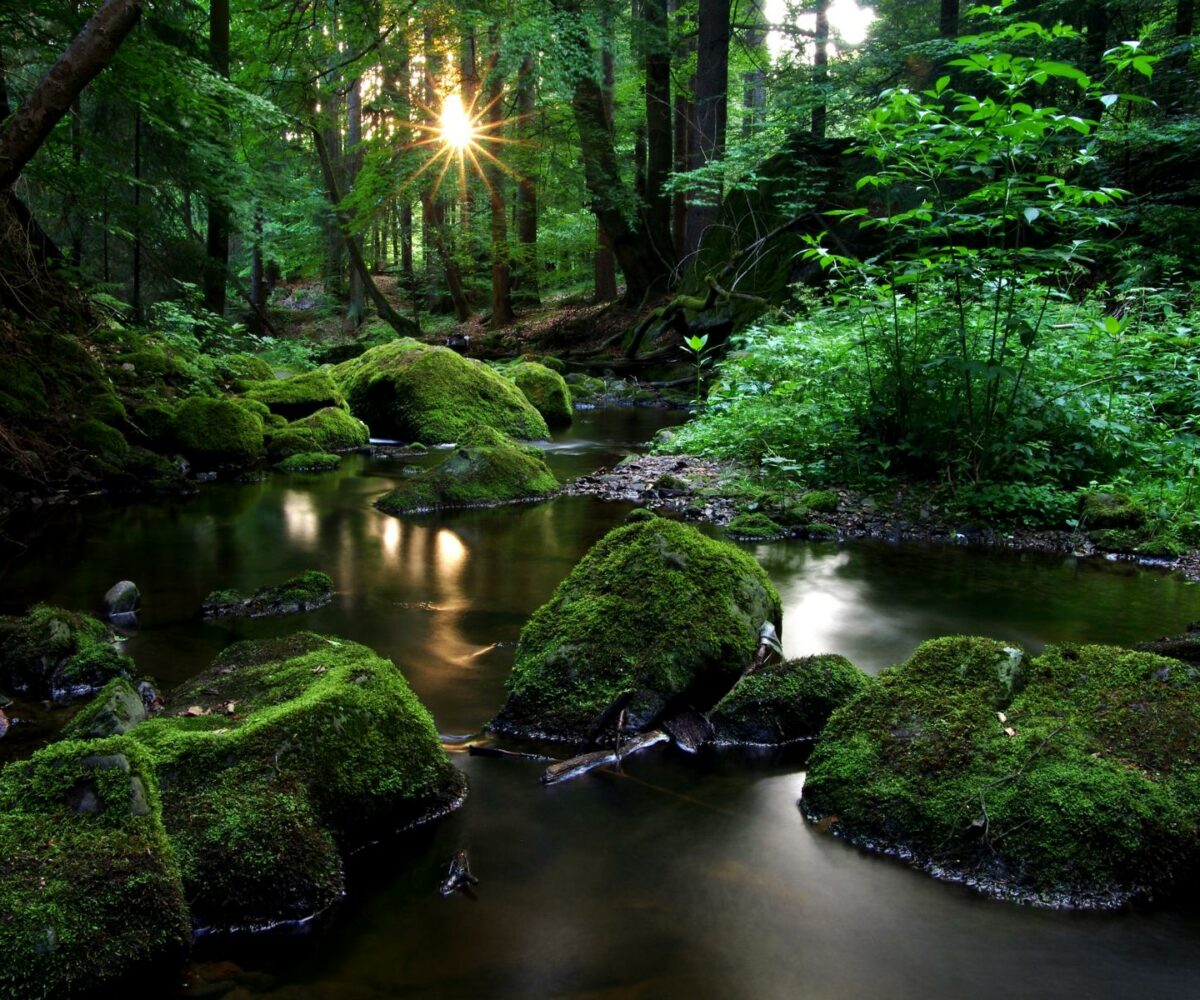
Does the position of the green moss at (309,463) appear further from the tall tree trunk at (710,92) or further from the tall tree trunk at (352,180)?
the tall tree trunk at (352,180)

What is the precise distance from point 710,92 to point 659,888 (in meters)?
18.1

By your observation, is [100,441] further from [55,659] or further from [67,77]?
[55,659]

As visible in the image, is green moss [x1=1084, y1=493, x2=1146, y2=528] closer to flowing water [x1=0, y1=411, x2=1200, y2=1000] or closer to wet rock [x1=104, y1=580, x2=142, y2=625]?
flowing water [x1=0, y1=411, x2=1200, y2=1000]

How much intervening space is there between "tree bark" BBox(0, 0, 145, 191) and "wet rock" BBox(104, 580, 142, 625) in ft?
16.6

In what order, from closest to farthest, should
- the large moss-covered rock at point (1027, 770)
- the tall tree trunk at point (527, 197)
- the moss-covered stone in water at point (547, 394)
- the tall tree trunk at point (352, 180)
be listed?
the large moss-covered rock at point (1027, 770) < the moss-covered stone in water at point (547, 394) < the tall tree trunk at point (527, 197) < the tall tree trunk at point (352, 180)

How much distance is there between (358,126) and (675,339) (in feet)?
54.0

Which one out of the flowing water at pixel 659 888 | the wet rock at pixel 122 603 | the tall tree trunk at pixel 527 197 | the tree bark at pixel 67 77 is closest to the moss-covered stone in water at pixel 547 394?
the tall tree trunk at pixel 527 197

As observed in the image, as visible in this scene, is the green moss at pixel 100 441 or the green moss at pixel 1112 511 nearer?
the green moss at pixel 1112 511

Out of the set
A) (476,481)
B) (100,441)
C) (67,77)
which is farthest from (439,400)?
(67,77)

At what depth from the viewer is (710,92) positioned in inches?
709

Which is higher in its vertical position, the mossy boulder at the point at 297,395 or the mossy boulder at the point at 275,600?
the mossy boulder at the point at 297,395

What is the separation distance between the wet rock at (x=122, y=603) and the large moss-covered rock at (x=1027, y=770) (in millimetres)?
4390

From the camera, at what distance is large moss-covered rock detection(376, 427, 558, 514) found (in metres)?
9.00

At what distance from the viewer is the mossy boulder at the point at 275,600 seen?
557cm
